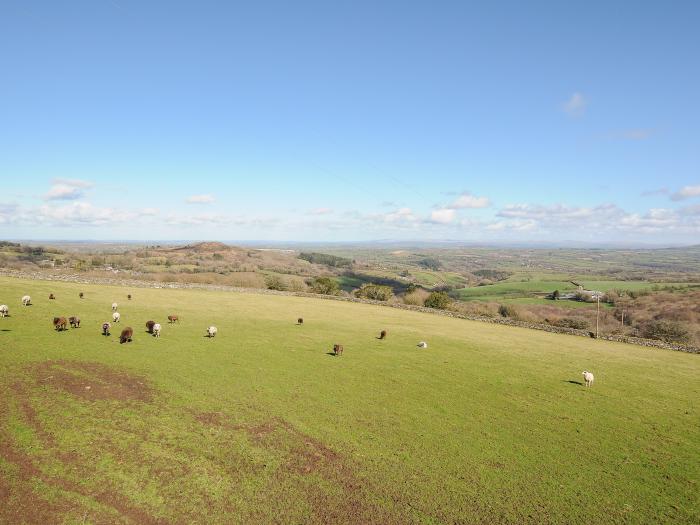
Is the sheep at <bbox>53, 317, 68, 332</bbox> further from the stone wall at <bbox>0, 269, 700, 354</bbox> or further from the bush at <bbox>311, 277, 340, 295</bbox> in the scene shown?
the bush at <bbox>311, 277, 340, 295</bbox>

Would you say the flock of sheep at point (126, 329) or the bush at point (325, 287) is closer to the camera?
the flock of sheep at point (126, 329)

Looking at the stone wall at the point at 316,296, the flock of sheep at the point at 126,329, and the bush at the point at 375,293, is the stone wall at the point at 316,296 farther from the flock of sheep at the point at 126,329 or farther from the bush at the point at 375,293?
the flock of sheep at the point at 126,329

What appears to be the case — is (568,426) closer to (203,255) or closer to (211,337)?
(211,337)

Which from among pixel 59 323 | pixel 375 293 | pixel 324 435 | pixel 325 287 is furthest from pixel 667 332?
pixel 59 323

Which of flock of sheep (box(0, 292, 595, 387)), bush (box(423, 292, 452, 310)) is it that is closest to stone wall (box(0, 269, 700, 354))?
bush (box(423, 292, 452, 310))

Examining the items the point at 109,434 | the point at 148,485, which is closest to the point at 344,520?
the point at 148,485

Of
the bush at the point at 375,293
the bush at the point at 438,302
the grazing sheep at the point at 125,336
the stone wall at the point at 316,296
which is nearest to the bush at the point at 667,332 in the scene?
the stone wall at the point at 316,296

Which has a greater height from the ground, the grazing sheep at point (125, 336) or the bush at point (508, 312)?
the grazing sheep at point (125, 336)
